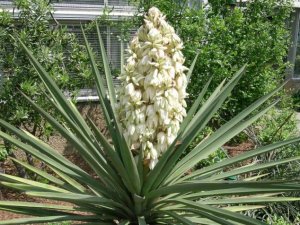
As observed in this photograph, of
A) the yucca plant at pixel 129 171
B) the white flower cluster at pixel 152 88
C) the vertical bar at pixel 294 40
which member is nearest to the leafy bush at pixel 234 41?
the yucca plant at pixel 129 171

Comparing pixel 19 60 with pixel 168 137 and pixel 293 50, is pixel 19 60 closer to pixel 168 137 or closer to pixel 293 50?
pixel 168 137

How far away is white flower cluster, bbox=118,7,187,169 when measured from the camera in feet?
6.46

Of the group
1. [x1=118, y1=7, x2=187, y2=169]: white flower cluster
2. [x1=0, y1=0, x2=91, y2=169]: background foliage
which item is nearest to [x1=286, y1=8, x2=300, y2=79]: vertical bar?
[x1=0, y1=0, x2=91, y2=169]: background foliage

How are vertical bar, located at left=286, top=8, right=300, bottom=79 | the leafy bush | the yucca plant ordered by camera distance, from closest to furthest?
the yucca plant < the leafy bush < vertical bar, located at left=286, top=8, right=300, bottom=79

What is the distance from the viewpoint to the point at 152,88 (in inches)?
78.0

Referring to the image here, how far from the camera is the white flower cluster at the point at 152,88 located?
1.97 meters

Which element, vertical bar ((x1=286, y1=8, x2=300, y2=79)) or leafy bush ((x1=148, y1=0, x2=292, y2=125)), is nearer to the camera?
leafy bush ((x1=148, y1=0, x2=292, y2=125))

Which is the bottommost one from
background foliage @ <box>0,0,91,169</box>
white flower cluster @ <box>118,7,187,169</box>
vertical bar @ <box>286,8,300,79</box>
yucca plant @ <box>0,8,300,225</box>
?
yucca plant @ <box>0,8,300,225</box>

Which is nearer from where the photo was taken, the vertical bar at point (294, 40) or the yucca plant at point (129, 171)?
the yucca plant at point (129, 171)

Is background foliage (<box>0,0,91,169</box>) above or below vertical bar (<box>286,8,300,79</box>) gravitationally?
below

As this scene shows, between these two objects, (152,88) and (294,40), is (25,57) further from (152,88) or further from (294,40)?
(294,40)

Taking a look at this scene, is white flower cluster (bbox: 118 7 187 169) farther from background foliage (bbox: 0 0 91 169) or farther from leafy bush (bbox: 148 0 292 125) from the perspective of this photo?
leafy bush (bbox: 148 0 292 125)

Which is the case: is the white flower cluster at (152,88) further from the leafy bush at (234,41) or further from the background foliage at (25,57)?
the leafy bush at (234,41)

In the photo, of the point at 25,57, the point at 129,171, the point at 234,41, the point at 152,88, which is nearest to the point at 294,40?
the point at 234,41
